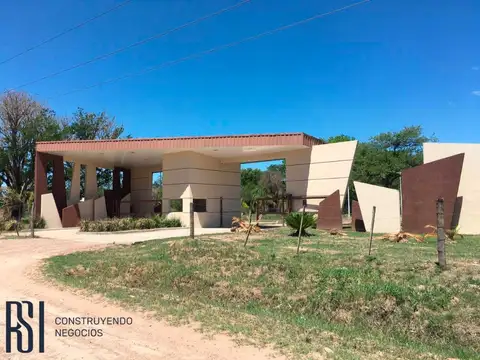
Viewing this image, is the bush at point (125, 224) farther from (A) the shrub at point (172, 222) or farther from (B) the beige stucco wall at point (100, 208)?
(B) the beige stucco wall at point (100, 208)

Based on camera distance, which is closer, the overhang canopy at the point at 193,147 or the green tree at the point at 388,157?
the overhang canopy at the point at 193,147

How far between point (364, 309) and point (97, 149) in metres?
20.1

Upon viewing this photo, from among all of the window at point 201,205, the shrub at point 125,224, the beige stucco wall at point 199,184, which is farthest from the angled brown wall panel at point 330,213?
the shrub at point 125,224

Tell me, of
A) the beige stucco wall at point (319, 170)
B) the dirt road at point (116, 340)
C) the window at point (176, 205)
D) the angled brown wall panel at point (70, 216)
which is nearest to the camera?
Answer: the dirt road at point (116, 340)

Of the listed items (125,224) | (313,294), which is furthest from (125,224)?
(313,294)

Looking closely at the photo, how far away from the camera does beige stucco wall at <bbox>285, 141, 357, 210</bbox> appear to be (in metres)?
19.4

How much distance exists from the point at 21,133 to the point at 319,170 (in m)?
27.9

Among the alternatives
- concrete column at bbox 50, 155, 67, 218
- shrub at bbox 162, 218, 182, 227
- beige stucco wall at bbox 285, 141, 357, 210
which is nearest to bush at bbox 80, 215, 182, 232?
shrub at bbox 162, 218, 182, 227

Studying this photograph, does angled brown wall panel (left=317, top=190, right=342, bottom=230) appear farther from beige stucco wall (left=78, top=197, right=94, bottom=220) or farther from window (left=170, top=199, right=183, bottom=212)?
beige stucco wall (left=78, top=197, right=94, bottom=220)

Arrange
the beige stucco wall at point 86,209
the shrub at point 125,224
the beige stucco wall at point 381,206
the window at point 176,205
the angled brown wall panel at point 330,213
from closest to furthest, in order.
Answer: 1. the beige stucco wall at point 381,206
2. the angled brown wall panel at point 330,213
3. the shrub at point 125,224
4. the window at point 176,205
5. the beige stucco wall at point 86,209

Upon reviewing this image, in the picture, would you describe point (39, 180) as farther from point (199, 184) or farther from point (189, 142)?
point (189, 142)

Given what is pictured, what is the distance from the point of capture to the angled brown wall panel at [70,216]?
24.5 m

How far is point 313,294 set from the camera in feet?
23.1

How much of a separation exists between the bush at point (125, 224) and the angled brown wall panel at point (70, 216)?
15.1 feet
